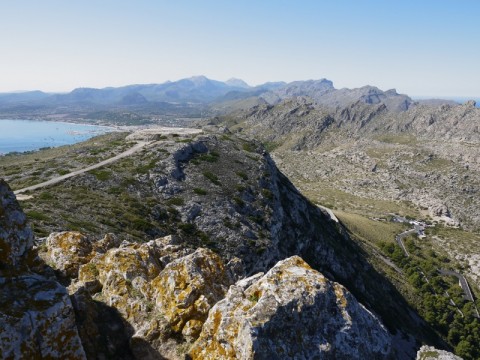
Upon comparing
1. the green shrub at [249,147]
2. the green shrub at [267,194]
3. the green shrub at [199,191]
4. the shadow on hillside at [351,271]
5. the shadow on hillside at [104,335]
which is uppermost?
the shadow on hillside at [104,335]

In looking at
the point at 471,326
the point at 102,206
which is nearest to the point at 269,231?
the point at 102,206

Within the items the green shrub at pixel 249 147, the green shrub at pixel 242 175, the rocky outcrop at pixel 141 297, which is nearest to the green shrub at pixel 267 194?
the green shrub at pixel 242 175

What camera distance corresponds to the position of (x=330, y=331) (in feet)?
54.3

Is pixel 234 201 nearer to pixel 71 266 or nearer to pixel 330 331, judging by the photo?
pixel 71 266

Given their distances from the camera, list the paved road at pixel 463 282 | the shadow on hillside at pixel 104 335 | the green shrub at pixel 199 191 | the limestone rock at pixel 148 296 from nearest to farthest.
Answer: the shadow on hillside at pixel 104 335
the limestone rock at pixel 148 296
the green shrub at pixel 199 191
the paved road at pixel 463 282

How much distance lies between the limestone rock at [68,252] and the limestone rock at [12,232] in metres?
10.7

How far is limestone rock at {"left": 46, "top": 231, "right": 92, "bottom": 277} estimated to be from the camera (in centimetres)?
2453

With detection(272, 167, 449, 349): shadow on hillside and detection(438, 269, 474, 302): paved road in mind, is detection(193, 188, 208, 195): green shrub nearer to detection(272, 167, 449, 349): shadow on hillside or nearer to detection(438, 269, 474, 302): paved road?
detection(272, 167, 449, 349): shadow on hillside

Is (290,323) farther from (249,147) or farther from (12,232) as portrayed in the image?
(249,147)

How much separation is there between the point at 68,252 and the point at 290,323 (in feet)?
60.8

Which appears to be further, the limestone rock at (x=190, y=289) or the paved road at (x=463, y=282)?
the paved road at (x=463, y=282)

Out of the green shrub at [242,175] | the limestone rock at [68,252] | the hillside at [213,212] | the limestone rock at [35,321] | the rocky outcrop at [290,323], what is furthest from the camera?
the green shrub at [242,175]

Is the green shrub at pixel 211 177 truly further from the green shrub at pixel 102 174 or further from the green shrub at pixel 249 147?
the green shrub at pixel 249 147

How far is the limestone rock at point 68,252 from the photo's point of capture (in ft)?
80.5
